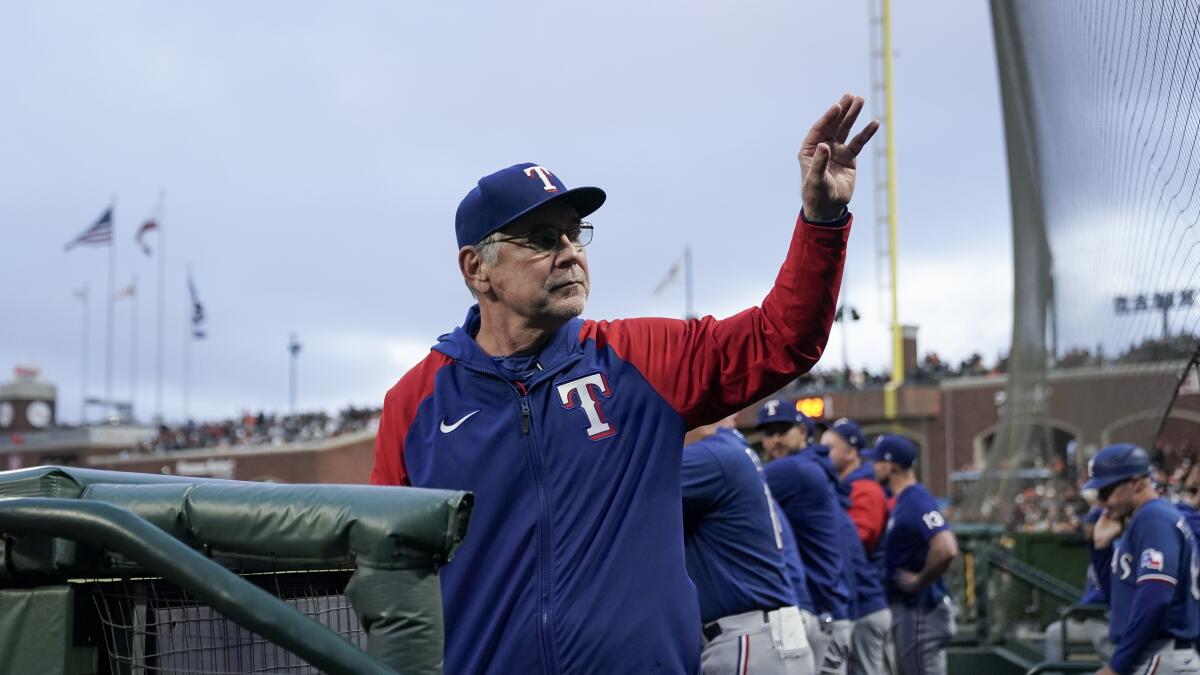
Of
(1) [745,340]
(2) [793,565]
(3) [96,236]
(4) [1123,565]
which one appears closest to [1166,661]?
(4) [1123,565]

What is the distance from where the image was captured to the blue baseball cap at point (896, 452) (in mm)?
10320

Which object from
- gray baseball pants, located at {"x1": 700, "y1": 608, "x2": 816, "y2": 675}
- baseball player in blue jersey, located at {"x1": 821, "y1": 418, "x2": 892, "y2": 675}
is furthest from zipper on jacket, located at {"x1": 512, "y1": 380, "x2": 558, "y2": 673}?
baseball player in blue jersey, located at {"x1": 821, "y1": 418, "x2": 892, "y2": 675}

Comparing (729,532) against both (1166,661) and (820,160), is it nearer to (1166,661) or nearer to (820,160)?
(1166,661)

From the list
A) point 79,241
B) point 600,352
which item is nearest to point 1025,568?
point 600,352

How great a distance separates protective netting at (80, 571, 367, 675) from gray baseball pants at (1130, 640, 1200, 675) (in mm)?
5396

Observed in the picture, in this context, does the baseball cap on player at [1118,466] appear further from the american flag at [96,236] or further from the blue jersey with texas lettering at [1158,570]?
the american flag at [96,236]

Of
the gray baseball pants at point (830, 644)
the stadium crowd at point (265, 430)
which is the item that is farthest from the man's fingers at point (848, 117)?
the stadium crowd at point (265, 430)

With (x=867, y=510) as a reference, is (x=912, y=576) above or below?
below

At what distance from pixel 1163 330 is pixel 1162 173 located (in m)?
2.11

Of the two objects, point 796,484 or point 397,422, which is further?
point 796,484

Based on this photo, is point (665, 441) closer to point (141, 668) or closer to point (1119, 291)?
point (141, 668)

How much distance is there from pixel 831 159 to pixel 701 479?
2475mm

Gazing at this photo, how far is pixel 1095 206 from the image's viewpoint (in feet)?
25.6

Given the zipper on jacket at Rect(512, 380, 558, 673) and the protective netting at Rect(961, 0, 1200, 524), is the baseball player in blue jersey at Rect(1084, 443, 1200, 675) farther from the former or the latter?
the zipper on jacket at Rect(512, 380, 558, 673)
